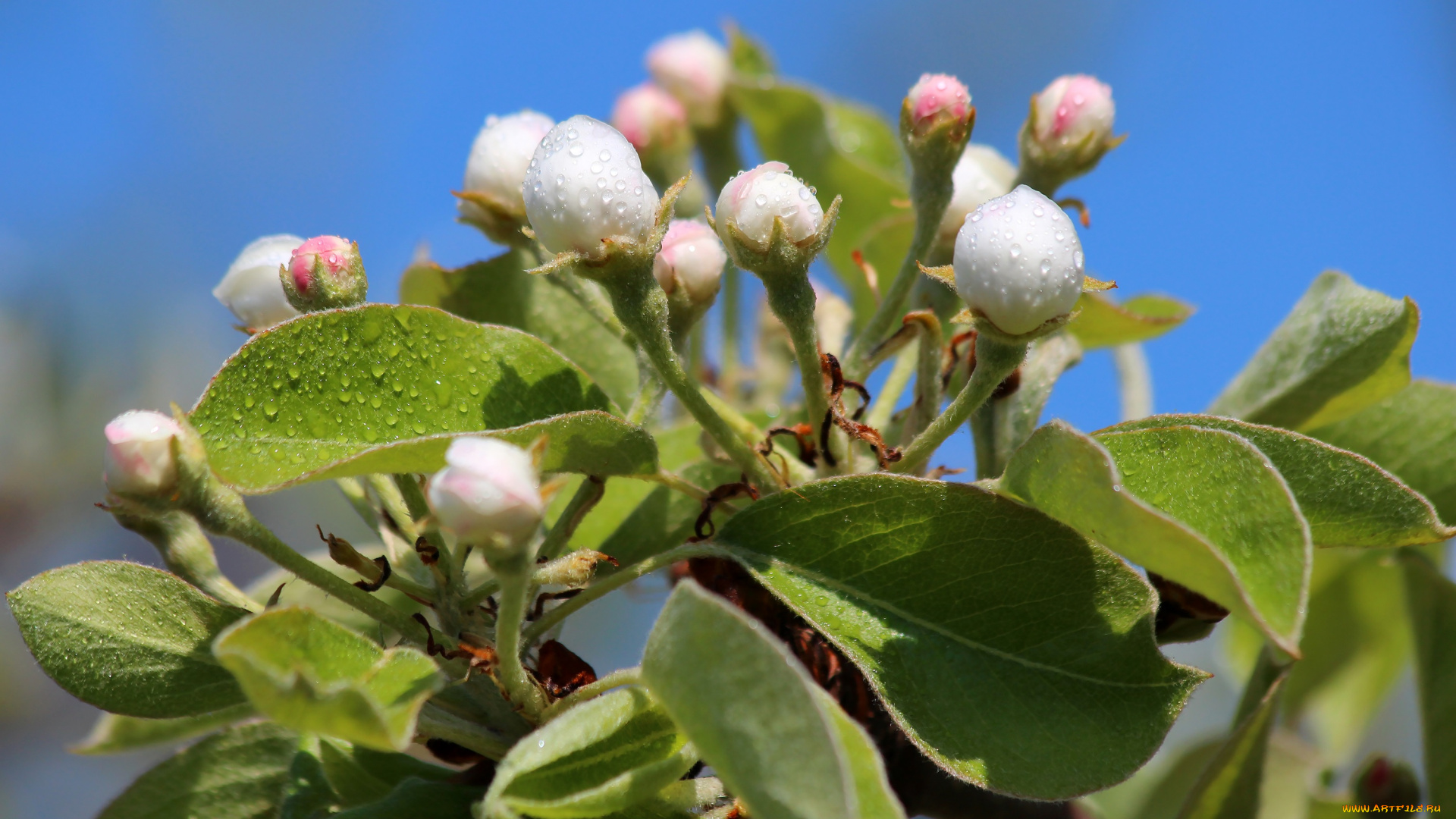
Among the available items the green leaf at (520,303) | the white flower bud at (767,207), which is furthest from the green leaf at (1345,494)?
the green leaf at (520,303)

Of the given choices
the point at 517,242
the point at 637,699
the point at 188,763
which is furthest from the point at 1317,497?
the point at 188,763

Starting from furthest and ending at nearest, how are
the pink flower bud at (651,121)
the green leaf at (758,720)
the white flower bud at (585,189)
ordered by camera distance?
the pink flower bud at (651,121), the white flower bud at (585,189), the green leaf at (758,720)

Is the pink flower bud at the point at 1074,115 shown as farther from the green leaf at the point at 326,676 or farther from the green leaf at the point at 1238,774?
the green leaf at the point at 326,676

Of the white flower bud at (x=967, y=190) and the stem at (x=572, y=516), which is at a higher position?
the white flower bud at (x=967, y=190)

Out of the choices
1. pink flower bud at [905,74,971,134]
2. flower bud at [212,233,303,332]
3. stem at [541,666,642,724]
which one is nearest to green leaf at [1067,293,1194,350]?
pink flower bud at [905,74,971,134]

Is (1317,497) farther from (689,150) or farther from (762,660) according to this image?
(689,150)

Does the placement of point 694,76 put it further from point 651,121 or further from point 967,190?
point 967,190

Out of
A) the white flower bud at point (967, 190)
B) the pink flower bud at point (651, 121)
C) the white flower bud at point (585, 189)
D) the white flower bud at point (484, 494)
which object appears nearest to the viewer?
the white flower bud at point (484, 494)
